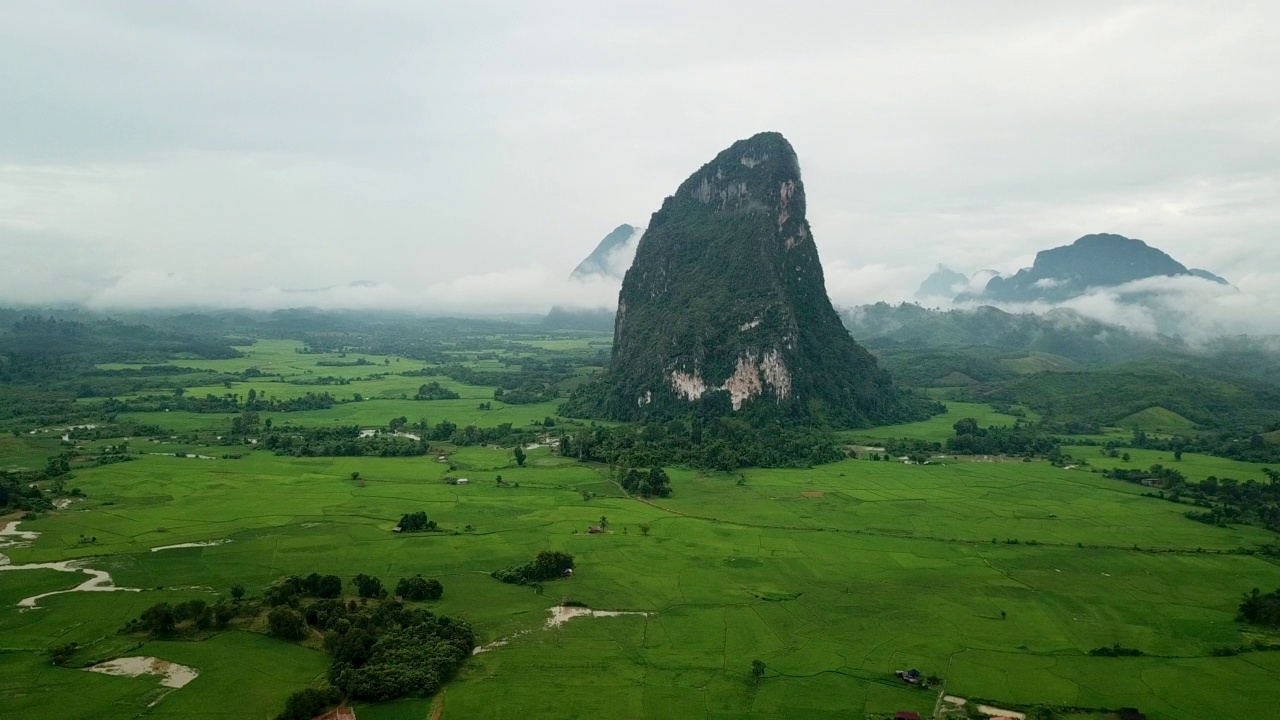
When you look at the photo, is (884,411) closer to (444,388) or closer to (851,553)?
(851,553)

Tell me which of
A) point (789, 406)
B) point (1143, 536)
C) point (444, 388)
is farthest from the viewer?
point (444, 388)

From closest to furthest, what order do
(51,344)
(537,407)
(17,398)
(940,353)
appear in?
(17,398) < (537,407) < (51,344) < (940,353)

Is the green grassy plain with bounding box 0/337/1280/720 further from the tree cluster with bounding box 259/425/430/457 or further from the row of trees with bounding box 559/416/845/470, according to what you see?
the tree cluster with bounding box 259/425/430/457

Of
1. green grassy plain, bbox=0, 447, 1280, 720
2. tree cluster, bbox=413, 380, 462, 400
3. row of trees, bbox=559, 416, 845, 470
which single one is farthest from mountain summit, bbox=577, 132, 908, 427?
green grassy plain, bbox=0, 447, 1280, 720

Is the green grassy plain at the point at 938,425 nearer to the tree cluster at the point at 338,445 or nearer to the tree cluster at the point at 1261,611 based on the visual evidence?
the tree cluster at the point at 338,445

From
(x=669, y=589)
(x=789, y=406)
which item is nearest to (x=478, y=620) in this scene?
(x=669, y=589)

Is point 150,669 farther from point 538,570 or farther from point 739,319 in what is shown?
point 739,319

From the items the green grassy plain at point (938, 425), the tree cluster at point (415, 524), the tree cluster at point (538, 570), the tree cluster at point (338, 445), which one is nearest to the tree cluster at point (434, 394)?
the tree cluster at point (338, 445)

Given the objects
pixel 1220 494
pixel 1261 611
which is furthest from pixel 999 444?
pixel 1261 611
